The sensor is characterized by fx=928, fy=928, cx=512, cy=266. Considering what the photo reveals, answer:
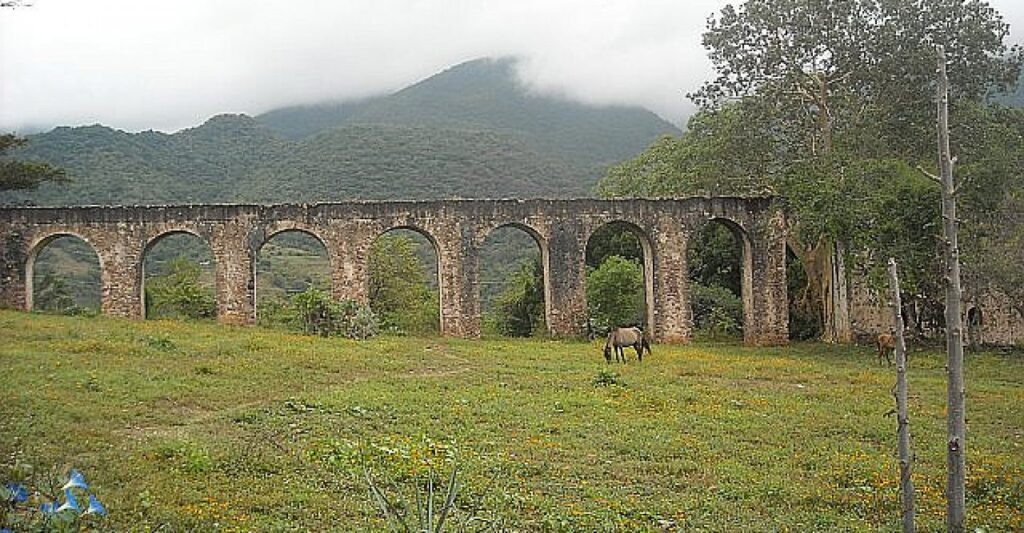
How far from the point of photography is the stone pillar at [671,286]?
1022 inches

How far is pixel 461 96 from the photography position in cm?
7550

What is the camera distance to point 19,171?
24344mm

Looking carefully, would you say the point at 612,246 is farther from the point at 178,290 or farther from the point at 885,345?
the point at 885,345

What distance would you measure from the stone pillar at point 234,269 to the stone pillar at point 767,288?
13845 mm

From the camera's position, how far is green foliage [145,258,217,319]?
2956cm

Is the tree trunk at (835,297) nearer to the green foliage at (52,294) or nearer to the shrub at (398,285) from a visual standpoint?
the shrub at (398,285)

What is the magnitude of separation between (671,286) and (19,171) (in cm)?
1774

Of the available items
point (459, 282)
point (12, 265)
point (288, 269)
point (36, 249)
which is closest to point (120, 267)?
point (36, 249)

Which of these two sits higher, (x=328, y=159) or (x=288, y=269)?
(x=328, y=159)

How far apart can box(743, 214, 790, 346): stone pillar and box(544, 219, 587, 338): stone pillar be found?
4941 millimetres

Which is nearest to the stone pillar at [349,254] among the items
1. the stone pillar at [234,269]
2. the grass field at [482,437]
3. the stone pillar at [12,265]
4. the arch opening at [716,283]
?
the stone pillar at [234,269]

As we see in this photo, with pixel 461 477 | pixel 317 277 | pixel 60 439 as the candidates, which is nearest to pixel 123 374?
pixel 60 439

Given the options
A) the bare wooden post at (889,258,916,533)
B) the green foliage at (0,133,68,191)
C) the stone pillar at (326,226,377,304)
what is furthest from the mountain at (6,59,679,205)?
the bare wooden post at (889,258,916,533)

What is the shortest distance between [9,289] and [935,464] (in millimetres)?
22968
